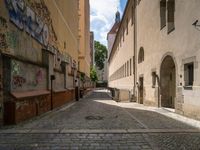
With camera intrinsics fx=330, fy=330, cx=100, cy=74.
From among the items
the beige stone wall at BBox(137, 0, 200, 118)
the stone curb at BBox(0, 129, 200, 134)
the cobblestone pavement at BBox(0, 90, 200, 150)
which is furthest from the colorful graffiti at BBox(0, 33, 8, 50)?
the beige stone wall at BBox(137, 0, 200, 118)

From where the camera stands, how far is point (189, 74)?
1337cm

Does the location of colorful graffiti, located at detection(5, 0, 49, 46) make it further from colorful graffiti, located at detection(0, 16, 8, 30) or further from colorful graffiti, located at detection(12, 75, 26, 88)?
colorful graffiti, located at detection(12, 75, 26, 88)

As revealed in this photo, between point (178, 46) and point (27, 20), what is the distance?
257 inches

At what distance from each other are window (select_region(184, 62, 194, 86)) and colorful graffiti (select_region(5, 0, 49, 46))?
673 cm

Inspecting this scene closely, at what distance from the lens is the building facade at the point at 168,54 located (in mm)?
12477

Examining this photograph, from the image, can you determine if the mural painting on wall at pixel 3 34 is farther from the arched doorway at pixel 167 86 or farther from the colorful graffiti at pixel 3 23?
the arched doorway at pixel 167 86

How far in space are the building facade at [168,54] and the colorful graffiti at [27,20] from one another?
6243 millimetres

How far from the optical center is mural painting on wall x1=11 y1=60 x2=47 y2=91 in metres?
11.1

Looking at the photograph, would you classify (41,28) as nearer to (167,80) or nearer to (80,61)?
(167,80)

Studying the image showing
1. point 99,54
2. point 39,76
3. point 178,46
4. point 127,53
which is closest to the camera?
point 178,46

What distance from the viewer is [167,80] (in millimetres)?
18141

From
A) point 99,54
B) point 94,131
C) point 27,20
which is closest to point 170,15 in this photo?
point 27,20

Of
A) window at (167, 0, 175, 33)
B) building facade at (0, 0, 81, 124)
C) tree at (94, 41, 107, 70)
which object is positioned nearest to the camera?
building facade at (0, 0, 81, 124)

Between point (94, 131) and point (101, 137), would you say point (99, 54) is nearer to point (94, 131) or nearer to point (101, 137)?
point (94, 131)
